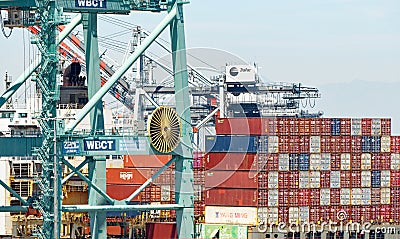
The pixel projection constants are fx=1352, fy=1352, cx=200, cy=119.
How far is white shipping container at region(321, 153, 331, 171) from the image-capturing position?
68.2 meters

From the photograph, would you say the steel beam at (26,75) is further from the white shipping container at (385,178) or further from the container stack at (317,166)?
the white shipping container at (385,178)

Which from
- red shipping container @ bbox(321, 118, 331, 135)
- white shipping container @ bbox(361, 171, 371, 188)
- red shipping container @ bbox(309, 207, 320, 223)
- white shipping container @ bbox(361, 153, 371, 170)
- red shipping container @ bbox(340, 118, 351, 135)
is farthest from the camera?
white shipping container @ bbox(361, 153, 371, 170)

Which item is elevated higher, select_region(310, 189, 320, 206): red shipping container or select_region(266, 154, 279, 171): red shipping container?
select_region(266, 154, 279, 171): red shipping container

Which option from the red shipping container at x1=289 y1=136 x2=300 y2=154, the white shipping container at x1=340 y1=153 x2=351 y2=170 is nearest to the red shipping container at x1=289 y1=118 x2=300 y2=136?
the red shipping container at x1=289 y1=136 x2=300 y2=154

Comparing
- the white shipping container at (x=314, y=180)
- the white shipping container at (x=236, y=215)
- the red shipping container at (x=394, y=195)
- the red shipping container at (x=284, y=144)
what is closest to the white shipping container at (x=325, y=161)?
the white shipping container at (x=314, y=180)

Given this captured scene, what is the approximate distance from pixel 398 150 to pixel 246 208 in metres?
9.39

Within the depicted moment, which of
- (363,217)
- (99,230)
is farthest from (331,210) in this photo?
(99,230)

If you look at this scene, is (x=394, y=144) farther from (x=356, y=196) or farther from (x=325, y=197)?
(x=325, y=197)

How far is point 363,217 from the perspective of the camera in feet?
228

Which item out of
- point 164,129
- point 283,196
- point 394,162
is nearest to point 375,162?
point 394,162

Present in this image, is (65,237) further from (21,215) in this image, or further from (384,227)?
(384,227)

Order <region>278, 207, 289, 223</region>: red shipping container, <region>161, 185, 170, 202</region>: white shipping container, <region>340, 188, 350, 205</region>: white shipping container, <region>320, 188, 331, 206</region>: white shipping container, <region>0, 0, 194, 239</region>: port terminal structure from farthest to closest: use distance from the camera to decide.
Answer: <region>161, 185, 170, 202</region>: white shipping container, <region>340, 188, 350, 205</region>: white shipping container, <region>320, 188, 331, 206</region>: white shipping container, <region>278, 207, 289, 223</region>: red shipping container, <region>0, 0, 194, 239</region>: port terminal structure

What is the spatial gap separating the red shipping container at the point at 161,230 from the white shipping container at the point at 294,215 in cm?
794

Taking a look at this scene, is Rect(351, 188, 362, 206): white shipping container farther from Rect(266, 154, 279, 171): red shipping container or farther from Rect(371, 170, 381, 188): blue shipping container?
Rect(266, 154, 279, 171): red shipping container
